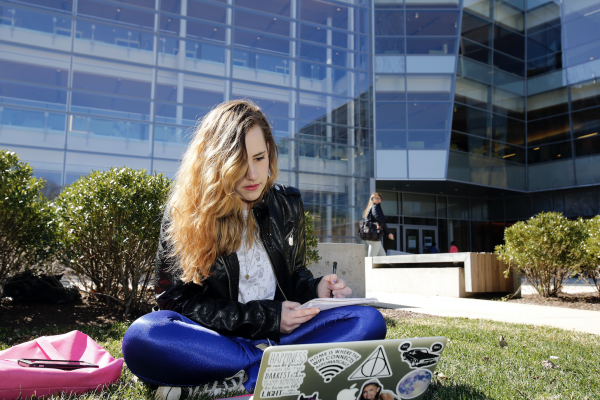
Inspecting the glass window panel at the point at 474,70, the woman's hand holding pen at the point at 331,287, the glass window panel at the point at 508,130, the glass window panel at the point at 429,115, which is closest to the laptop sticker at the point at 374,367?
the woman's hand holding pen at the point at 331,287

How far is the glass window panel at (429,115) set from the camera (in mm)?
16469

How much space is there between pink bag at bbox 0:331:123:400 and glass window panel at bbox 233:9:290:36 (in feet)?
50.6

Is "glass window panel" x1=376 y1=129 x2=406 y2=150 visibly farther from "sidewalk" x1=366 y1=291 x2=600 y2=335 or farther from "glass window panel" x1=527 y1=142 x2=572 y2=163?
"sidewalk" x1=366 y1=291 x2=600 y2=335

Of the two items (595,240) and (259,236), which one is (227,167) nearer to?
(259,236)

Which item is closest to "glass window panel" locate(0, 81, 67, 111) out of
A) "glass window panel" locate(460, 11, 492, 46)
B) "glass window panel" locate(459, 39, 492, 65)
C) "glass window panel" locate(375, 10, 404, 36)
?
"glass window panel" locate(375, 10, 404, 36)

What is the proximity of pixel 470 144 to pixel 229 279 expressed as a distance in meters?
16.9

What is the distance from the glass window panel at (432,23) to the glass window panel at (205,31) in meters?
7.66

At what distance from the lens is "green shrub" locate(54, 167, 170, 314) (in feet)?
13.5

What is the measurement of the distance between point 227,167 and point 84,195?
2.93 metres

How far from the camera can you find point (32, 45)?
497 inches

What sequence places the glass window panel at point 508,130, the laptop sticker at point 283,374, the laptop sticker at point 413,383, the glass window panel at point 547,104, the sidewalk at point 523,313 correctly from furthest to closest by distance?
the glass window panel at point 508,130 < the glass window panel at point 547,104 < the sidewalk at point 523,313 < the laptop sticker at point 413,383 < the laptop sticker at point 283,374

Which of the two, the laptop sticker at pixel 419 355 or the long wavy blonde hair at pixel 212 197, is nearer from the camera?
the laptop sticker at pixel 419 355

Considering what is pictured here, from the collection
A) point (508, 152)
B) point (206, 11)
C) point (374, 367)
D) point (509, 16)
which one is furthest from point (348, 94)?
point (374, 367)

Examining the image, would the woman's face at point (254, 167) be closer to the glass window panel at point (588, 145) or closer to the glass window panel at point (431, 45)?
the glass window panel at point (431, 45)
